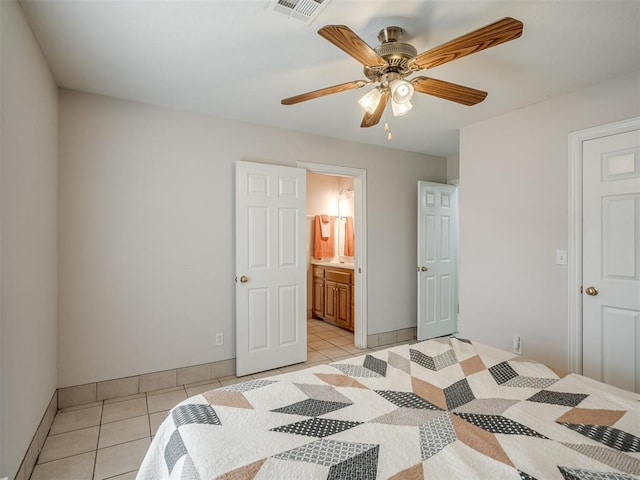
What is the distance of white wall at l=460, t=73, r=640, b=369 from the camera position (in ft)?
8.63

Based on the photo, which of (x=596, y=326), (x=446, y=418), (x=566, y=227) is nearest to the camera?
(x=446, y=418)

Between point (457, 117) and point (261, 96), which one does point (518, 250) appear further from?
point (261, 96)

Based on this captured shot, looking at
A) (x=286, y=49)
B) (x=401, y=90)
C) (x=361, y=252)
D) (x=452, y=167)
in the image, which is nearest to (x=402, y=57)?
(x=401, y=90)

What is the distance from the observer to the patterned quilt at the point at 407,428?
3.23 feet

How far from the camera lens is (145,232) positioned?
2.83m

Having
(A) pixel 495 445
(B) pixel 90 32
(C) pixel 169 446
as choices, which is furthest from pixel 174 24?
(A) pixel 495 445

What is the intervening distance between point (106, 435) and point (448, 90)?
2.99m

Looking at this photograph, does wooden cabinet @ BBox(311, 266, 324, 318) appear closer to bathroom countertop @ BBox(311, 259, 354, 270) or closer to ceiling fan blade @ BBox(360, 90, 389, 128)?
bathroom countertop @ BBox(311, 259, 354, 270)

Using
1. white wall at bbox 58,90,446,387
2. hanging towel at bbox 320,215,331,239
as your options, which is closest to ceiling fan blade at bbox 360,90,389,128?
white wall at bbox 58,90,446,387

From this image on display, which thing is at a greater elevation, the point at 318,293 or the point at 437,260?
the point at 437,260

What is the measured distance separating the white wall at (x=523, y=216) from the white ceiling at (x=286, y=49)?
0.18 metres

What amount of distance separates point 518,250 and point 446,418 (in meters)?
2.17

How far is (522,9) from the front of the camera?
5.49 feet

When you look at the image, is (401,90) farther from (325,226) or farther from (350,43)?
(325,226)
